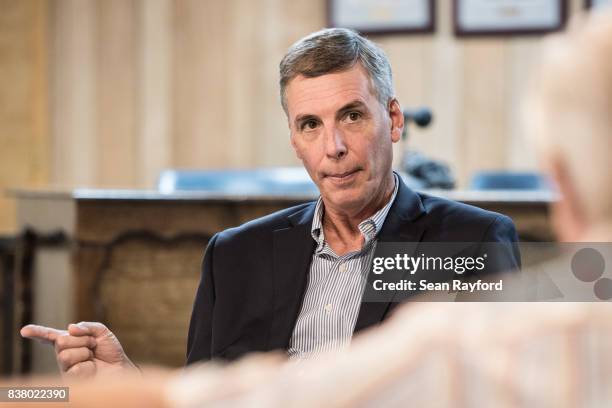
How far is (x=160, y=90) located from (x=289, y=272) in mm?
4497

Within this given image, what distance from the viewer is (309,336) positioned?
150cm

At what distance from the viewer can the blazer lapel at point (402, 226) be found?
1.48 metres

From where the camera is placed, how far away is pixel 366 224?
1633 mm

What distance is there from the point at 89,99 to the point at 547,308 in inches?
225

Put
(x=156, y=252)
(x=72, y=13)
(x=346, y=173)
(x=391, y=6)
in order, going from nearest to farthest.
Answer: (x=346, y=173) < (x=156, y=252) < (x=391, y=6) < (x=72, y=13)

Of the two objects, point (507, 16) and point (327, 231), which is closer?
point (327, 231)

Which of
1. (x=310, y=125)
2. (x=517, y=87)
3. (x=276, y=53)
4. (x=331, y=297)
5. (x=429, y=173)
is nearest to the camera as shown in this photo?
(x=331, y=297)

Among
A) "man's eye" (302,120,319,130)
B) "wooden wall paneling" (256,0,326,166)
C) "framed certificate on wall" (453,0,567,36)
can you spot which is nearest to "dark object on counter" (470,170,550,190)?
"framed certificate on wall" (453,0,567,36)

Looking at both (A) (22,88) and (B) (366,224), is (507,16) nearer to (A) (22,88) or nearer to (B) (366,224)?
(A) (22,88)

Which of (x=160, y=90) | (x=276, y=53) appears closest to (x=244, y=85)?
(x=276, y=53)

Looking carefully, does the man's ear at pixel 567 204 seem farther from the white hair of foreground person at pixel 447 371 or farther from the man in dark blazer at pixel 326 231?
the man in dark blazer at pixel 326 231

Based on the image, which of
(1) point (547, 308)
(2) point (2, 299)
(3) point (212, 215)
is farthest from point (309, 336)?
(2) point (2, 299)

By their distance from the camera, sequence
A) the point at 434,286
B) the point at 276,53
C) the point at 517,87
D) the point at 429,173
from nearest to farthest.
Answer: the point at 434,286
the point at 429,173
the point at 517,87
the point at 276,53

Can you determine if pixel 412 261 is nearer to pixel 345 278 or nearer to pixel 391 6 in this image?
pixel 345 278
